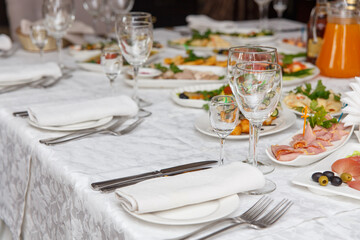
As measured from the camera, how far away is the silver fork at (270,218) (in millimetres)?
892

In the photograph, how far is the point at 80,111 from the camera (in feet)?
4.75

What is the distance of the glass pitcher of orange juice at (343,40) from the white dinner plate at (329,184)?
805mm

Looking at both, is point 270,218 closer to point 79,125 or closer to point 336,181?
point 336,181

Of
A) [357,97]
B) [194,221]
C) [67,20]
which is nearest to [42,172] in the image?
[194,221]

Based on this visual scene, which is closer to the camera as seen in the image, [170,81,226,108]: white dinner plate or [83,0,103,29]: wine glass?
[170,81,226,108]: white dinner plate

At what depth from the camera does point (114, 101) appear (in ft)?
5.02

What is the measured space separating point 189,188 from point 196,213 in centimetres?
5

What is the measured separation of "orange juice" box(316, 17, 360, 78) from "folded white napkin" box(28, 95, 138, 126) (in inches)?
34.2

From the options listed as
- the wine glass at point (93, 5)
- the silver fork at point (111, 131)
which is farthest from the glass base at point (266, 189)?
the wine glass at point (93, 5)

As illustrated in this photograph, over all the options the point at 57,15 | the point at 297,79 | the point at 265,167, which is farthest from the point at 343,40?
the point at 57,15

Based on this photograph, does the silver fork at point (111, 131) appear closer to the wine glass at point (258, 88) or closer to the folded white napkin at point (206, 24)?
the wine glass at point (258, 88)

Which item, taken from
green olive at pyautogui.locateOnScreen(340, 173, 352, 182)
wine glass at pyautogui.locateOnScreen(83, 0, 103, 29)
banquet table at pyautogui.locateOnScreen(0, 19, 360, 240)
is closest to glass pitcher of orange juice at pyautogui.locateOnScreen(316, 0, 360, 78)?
banquet table at pyautogui.locateOnScreen(0, 19, 360, 240)

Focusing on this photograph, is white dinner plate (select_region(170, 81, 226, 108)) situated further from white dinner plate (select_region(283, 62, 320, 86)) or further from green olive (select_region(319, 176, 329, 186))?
green olive (select_region(319, 176, 329, 186))

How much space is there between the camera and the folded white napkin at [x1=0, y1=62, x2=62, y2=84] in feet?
6.14
